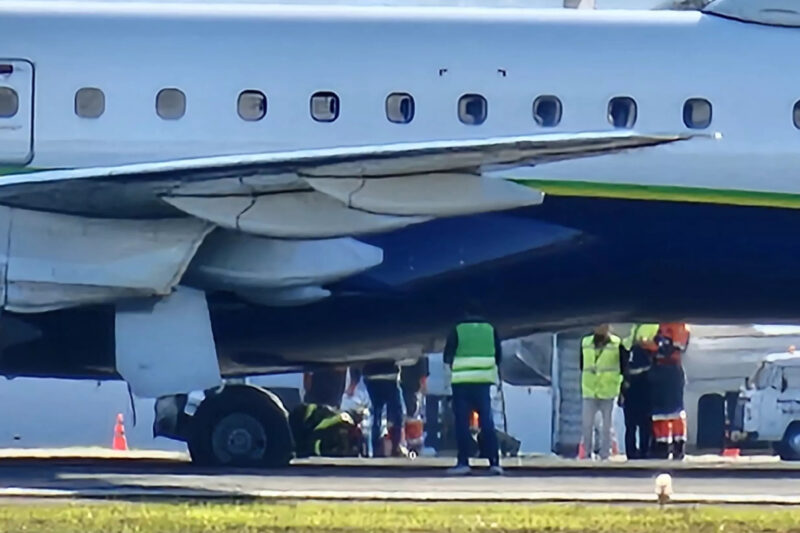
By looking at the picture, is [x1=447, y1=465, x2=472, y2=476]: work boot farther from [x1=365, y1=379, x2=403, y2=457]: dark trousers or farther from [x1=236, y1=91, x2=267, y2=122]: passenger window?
[x1=365, y1=379, x2=403, y2=457]: dark trousers

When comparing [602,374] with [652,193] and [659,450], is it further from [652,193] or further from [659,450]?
[652,193]

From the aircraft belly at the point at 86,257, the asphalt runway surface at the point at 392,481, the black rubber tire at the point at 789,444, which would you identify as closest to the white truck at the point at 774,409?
the black rubber tire at the point at 789,444

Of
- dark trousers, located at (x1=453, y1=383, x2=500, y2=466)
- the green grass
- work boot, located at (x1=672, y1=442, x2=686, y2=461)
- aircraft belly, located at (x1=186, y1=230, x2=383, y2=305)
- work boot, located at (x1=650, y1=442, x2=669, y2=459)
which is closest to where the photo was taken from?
the green grass

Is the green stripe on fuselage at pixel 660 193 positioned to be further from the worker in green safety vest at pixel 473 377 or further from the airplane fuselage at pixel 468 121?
the worker in green safety vest at pixel 473 377

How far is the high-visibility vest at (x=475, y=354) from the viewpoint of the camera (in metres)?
16.7

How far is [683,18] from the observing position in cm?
1755

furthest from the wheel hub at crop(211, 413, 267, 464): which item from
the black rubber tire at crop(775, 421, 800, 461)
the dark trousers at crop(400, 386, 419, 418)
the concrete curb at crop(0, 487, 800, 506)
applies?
the black rubber tire at crop(775, 421, 800, 461)

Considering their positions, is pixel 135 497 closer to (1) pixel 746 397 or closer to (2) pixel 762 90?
(2) pixel 762 90

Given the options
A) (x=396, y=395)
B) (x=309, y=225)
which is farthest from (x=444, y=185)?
(x=396, y=395)

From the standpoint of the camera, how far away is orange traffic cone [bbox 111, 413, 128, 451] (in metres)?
25.6

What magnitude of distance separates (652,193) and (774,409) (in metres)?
11.6

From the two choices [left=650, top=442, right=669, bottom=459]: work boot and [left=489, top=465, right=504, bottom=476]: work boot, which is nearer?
[left=489, top=465, right=504, bottom=476]: work boot

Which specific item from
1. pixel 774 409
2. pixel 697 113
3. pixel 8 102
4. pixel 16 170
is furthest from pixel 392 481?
pixel 774 409

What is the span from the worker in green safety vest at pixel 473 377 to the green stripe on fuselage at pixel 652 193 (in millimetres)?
1251
